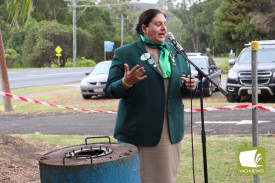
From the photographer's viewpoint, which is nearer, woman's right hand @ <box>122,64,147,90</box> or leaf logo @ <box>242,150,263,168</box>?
woman's right hand @ <box>122,64,147,90</box>

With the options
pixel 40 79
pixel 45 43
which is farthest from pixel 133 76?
pixel 45 43

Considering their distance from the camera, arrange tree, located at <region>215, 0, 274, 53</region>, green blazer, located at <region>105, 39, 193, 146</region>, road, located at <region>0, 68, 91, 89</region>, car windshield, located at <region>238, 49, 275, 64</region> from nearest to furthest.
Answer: green blazer, located at <region>105, 39, 193, 146</region>, car windshield, located at <region>238, 49, 275, 64</region>, road, located at <region>0, 68, 91, 89</region>, tree, located at <region>215, 0, 274, 53</region>

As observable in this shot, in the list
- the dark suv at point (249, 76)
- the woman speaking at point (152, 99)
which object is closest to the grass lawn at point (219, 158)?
the woman speaking at point (152, 99)

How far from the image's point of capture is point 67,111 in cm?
1160

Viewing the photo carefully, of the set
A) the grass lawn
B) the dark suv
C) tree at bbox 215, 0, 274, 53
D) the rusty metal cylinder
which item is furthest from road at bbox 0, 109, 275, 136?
tree at bbox 215, 0, 274, 53

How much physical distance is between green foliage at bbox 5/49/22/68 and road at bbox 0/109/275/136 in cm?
4435

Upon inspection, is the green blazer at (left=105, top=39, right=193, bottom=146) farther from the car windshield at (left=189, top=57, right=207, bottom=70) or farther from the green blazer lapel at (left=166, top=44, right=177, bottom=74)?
the car windshield at (left=189, top=57, right=207, bottom=70)

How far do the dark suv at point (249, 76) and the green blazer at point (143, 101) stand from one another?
8.19 meters

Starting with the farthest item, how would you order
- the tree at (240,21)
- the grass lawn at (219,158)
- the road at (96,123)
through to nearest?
1. the tree at (240,21)
2. the road at (96,123)
3. the grass lawn at (219,158)

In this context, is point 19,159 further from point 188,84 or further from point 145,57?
point 188,84

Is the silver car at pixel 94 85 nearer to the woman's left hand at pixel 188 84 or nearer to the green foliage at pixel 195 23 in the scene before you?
the woman's left hand at pixel 188 84

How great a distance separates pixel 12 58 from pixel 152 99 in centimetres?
5401

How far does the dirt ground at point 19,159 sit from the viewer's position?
4.67 metres

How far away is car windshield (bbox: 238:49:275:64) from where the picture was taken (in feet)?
39.6
